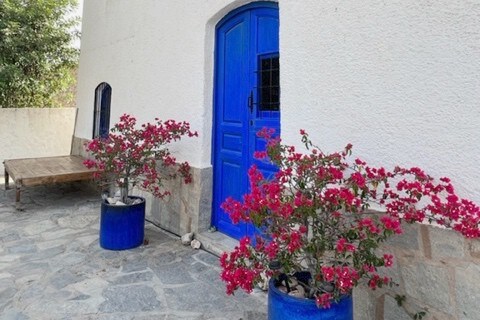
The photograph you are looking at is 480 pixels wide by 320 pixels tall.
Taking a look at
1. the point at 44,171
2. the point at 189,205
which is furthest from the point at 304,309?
the point at 44,171

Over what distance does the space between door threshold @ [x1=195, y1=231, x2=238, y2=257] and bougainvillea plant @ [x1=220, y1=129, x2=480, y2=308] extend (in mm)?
1619

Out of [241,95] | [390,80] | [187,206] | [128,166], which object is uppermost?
[241,95]

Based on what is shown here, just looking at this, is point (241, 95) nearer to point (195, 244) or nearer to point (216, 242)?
point (216, 242)

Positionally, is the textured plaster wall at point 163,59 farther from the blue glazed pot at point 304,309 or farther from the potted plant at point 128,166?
the blue glazed pot at point 304,309

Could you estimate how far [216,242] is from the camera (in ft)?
11.6

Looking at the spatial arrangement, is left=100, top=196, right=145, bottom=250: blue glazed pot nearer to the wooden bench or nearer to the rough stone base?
the rough stone base

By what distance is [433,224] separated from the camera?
6.00 feet

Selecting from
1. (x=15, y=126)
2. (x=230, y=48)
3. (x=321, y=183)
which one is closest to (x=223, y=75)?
(x=230, y=48)

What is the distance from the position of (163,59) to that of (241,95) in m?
1.41

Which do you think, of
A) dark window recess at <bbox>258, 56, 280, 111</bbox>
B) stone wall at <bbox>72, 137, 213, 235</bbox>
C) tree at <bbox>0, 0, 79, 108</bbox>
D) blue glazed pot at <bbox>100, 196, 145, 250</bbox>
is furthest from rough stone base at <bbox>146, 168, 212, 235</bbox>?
tree at <bbox>0, 0, 79, 108</bbox>

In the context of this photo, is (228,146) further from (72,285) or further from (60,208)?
(60,208)

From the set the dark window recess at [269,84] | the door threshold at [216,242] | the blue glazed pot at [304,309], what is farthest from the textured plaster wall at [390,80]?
the door threshold at [216,242]

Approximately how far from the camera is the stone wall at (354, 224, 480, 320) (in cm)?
169

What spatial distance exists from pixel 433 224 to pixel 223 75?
8.29ft
